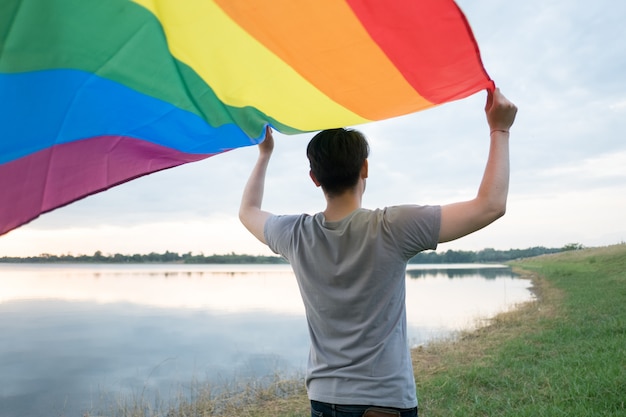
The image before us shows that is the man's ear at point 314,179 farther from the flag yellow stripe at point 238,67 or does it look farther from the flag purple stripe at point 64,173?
the flag purple stripe at point 64,173

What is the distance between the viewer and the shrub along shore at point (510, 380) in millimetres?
4328

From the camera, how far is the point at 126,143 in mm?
1915

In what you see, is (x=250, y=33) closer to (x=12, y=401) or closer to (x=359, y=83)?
(x=359, y=83)

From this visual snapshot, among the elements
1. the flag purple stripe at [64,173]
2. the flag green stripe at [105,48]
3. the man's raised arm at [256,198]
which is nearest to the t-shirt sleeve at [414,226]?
the man's raised arm at [256,198]

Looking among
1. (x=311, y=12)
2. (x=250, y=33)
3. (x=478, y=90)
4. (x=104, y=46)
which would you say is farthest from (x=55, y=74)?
(x=478, y=90)

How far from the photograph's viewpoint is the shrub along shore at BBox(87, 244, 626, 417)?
4.33 meters

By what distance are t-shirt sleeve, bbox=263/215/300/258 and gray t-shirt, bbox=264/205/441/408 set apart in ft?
0.46

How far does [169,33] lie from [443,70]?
1.02 meters

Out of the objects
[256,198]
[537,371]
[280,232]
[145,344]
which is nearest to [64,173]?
[256,198]

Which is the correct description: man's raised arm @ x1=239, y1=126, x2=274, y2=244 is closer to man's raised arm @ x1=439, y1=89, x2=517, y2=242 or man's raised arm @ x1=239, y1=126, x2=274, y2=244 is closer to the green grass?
man's raised arm @ x1=439, y1=89, x2=517, y2=242

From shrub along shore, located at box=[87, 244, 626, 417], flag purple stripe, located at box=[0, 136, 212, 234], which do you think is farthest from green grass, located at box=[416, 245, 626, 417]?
flag purple stripe, located at box=[0, 136, 212, 234]

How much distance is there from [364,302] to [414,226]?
0.26 metres

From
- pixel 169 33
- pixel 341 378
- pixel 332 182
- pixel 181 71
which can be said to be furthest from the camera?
pixel 181 71

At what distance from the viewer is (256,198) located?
1.94 metres
